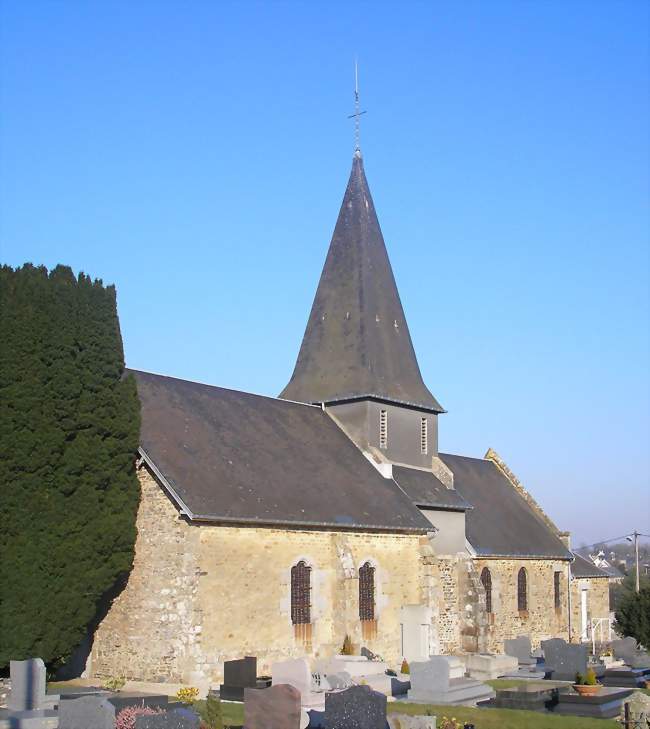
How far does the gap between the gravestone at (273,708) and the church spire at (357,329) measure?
16.9 meters

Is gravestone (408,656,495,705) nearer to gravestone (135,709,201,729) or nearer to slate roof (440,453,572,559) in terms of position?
gravestone (135,709,201,729)

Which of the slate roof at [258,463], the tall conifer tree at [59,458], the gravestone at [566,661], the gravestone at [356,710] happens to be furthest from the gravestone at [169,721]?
the gravestone at [566,661]

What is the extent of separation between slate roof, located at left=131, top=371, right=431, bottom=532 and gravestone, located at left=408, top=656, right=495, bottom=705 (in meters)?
5.37

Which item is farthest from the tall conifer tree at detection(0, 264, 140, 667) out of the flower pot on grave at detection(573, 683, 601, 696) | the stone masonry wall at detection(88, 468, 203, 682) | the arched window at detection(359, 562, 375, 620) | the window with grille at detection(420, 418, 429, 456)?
the window with grille at detection(420, 418, 429, 456)

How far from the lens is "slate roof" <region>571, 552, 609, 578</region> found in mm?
40219

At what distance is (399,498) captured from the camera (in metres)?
30.1

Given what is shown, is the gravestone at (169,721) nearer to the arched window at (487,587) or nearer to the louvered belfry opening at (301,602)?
the louvered belfry opening at (301,602)

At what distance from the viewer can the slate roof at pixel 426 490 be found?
31.2 m

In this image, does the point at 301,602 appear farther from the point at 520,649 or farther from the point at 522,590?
the point at 522,590

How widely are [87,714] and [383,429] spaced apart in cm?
1800

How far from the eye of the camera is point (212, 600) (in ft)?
75.4

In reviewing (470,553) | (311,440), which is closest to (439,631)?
(470,553)

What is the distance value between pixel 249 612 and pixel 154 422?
5356 millimetres

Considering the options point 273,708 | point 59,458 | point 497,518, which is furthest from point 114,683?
point 497,518
